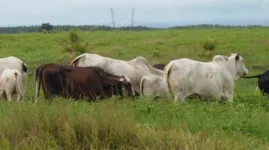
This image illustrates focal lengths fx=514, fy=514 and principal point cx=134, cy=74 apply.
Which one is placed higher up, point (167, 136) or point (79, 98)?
point (167, 136)

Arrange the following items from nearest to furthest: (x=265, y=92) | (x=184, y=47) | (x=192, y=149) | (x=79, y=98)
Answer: (x=192, y=149), (x=79, y=98), (x=265, y=92), (x=184, y=47)

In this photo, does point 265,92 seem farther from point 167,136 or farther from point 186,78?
point 167,136

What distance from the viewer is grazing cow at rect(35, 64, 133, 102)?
455 inches

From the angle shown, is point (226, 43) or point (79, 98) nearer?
point (79, 98)

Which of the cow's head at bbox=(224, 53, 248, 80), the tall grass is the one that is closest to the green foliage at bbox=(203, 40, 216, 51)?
the cow's head at bbox=(224, 53, 248, 80)

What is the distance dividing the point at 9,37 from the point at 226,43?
58.4ft

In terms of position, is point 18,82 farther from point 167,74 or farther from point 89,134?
point 89,134

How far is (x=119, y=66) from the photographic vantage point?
43.5ft

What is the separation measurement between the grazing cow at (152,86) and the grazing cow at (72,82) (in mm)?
1382

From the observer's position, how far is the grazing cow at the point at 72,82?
37.9ft

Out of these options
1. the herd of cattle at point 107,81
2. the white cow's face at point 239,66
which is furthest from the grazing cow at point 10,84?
the white cow's face at point 239,66

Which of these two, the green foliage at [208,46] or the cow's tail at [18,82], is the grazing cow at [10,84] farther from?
the green foliage at [208,46]

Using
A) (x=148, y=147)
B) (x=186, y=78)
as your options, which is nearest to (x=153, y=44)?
(x=186, y=78)

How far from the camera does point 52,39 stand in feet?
134
